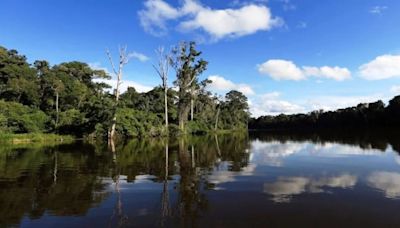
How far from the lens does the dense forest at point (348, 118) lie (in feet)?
273

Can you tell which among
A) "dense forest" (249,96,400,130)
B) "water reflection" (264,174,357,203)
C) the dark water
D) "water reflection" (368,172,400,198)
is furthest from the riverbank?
"dense forest" (249,96,400,130)

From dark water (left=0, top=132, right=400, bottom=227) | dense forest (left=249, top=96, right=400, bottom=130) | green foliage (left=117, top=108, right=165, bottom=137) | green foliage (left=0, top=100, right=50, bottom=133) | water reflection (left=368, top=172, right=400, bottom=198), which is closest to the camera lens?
dark water (left=0, top=132, right=400, bottom=227)

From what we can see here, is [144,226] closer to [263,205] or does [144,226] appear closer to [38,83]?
[263,205]

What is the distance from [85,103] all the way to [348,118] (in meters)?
82.6

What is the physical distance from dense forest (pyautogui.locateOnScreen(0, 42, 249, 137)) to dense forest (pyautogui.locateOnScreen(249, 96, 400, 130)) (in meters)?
40.9

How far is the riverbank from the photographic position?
33219 millimetres

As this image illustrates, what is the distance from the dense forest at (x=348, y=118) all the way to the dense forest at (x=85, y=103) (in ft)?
134

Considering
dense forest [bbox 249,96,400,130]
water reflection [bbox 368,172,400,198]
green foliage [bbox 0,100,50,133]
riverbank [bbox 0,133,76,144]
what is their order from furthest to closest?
1. dense forest [bbox 249,96,400,130]
2. green foliage [bbox 0,100,50,133]
3. riverbank [bbox 0,133,76,144]
4. water reflection [bbox 368,172,400,198]

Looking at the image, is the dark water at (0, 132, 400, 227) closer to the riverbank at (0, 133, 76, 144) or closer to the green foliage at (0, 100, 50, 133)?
the riverbank at (0, 133, 76, 144)

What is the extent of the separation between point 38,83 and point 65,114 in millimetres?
16375

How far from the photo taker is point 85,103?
44.6 m

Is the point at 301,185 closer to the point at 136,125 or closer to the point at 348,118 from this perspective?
the point at 136,125

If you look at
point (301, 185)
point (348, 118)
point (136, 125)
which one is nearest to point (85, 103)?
point (136, 125)

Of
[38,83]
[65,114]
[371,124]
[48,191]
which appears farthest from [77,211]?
[371,124]
